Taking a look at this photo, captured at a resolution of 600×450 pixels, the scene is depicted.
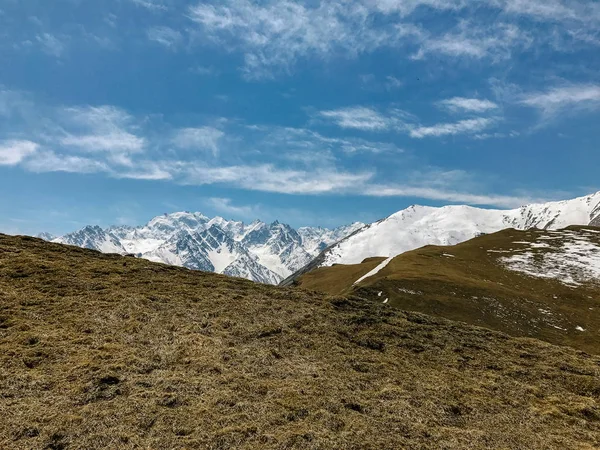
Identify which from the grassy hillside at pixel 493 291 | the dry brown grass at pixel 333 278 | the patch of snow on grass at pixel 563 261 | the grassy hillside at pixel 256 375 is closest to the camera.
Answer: the grassy hillside at pixel 256 375

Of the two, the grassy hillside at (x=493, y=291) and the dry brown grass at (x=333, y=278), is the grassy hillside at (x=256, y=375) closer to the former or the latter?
the grassy hillside at (x=493, y=291)

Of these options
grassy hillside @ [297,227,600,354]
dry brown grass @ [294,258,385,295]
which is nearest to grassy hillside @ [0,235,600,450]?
grassy hillside @ [297,227,600,354]

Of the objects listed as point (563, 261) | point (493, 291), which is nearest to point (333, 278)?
point (493, 291)

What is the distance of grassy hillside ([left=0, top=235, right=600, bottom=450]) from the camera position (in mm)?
16625

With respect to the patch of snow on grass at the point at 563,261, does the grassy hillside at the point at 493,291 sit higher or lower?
lower

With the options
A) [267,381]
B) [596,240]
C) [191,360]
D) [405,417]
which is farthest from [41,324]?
[596,240]

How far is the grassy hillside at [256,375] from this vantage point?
54.5 feet

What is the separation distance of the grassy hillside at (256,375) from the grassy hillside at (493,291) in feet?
159

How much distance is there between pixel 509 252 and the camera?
160 meters

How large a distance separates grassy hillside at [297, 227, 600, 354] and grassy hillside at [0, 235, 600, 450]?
4861 cm

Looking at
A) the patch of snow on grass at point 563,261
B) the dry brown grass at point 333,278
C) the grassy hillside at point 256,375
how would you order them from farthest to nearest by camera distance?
the patch of snow on grass at point 563,261, the dry brown grass at point 333,278, the grassy hillside at point 256,375

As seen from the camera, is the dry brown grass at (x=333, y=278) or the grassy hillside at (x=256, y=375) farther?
the dry brown grass at (x=333, y=278)

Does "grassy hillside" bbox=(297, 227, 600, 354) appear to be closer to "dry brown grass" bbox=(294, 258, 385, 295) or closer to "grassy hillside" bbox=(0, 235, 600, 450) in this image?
"dry brown grass" bbox=(294, 258, 385, 295)

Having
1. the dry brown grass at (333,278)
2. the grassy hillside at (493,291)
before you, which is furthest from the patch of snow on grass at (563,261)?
the dry brown grass at (333,278)
